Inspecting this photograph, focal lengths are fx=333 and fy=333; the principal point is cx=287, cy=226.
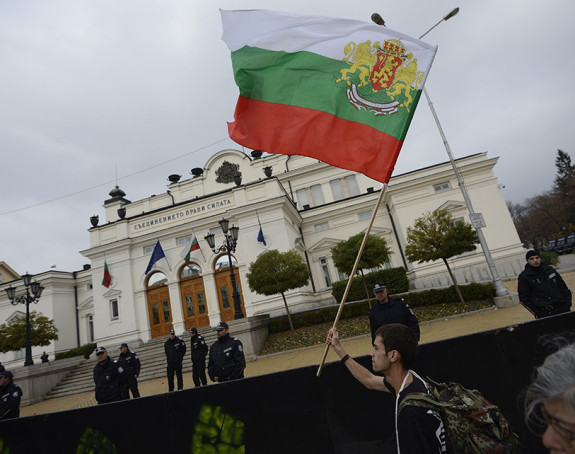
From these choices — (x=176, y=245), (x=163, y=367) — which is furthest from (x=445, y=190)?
(x=163, y=367)

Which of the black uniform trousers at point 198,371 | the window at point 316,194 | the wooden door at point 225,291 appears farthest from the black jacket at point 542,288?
the window at point 316,194

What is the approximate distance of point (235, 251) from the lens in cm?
2294

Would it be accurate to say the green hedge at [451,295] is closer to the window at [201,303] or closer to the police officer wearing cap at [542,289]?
the police officer wearing cap at [542,289]

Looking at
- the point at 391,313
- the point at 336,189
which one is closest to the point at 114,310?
the point at 336,189

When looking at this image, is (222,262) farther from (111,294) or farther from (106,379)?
(106,379)

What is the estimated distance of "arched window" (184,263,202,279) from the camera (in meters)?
23.5

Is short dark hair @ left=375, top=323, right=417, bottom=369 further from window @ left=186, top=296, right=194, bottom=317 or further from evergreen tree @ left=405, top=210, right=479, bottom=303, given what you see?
window @ left=186, top=296, right=194, bottom=317

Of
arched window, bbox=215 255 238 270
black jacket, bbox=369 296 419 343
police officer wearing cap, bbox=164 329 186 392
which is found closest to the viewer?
black jacket, bbox=369 296 419 343

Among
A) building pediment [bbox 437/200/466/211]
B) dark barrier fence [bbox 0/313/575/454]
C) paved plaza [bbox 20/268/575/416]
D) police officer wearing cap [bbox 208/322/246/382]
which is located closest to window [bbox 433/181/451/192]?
building pediment [bbox 437/200/466/211]

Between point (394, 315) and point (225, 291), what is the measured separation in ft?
62.0

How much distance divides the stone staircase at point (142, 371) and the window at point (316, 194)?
16.4m

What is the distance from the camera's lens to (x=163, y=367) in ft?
54.3

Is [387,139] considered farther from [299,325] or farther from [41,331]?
[41,331]

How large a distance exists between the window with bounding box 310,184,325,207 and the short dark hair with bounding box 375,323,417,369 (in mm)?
29935
